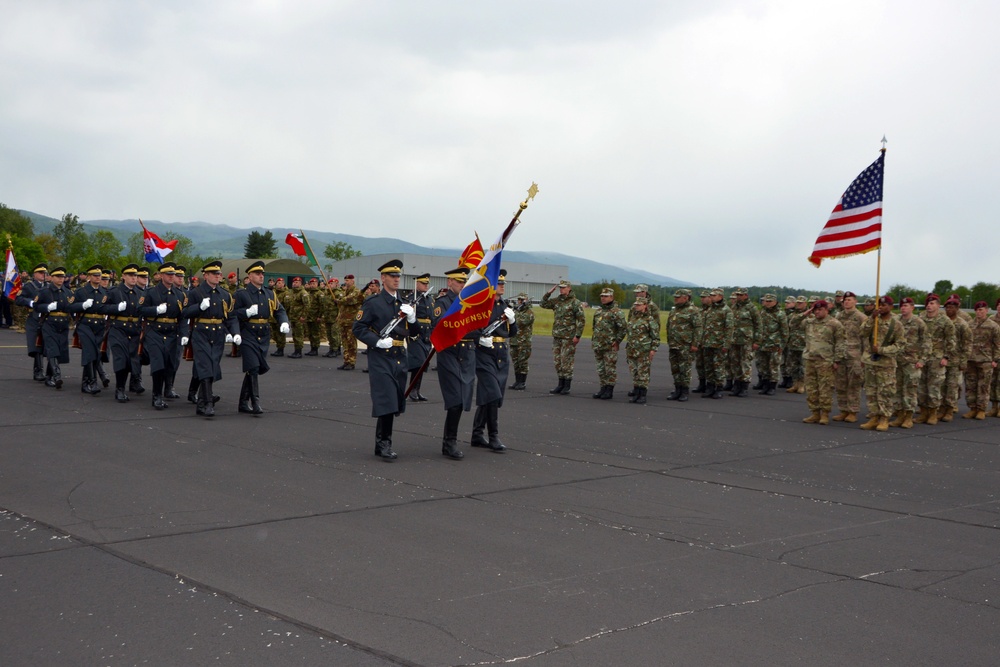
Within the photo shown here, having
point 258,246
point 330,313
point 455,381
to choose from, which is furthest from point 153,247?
point 258,246

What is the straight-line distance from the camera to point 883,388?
13.9 metres

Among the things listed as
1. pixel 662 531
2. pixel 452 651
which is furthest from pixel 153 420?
pixel 452 651

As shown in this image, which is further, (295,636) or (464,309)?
(464,309)

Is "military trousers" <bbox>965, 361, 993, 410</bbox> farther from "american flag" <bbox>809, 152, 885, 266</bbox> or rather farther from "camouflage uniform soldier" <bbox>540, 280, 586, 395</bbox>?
"camouflage uniform soldier" <bbox>540, 280, 586, 395</bbox>

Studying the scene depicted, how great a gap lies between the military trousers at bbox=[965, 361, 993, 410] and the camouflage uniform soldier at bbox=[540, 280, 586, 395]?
21.9 ft

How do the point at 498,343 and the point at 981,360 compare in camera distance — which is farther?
the point at 981,360

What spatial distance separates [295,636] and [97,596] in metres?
1.34

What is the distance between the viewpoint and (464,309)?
33.7 feet

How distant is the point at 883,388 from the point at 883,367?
0.31 m

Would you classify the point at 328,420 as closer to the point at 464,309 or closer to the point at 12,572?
the point at 464,309

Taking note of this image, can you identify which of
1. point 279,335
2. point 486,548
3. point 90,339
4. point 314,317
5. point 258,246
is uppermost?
point 258,246

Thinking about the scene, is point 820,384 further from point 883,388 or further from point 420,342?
point 420,342

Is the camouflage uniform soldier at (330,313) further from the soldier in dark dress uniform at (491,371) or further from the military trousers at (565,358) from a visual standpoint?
the soldier in dark dress uniform at (491,371)

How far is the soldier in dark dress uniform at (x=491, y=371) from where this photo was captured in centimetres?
1098
